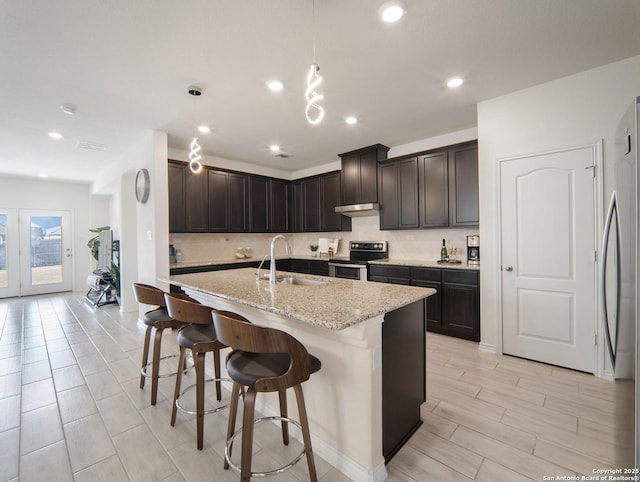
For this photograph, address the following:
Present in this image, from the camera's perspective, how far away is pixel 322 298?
1.73m

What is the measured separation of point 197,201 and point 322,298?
363cm

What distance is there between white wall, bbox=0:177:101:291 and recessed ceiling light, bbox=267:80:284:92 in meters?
6.89

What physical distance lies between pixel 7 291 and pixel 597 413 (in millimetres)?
9847

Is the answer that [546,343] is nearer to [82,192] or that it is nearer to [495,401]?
[495,401]

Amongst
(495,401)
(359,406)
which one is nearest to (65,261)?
(359,406)

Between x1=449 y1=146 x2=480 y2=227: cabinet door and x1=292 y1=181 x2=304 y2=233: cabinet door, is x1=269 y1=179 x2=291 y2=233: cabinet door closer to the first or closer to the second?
x1=292 y1=181 x2=304 y2=233: cabinet door

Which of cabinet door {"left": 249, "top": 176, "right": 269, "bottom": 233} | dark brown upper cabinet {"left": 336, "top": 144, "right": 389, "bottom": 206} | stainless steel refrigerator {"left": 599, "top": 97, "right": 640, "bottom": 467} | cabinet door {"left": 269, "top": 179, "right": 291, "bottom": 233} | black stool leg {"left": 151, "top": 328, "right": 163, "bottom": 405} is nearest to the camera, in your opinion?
stainless steel refrigerator {"left": 599, "top": 97, "right": 640, "bottom": 467}

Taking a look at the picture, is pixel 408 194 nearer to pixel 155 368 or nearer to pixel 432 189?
pixel 432 189

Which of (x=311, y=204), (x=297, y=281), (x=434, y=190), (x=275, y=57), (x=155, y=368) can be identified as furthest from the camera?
(x=311, y=204)

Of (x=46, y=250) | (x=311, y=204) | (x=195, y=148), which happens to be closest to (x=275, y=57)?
(x=195, y=148)

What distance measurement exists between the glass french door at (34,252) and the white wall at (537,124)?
8.96 metres

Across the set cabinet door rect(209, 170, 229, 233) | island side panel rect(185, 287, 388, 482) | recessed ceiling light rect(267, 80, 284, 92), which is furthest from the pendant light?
cabinet door rect(209, 170, 229, 233)

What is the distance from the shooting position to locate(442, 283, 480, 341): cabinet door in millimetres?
3332

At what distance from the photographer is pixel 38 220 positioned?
6738 mm
